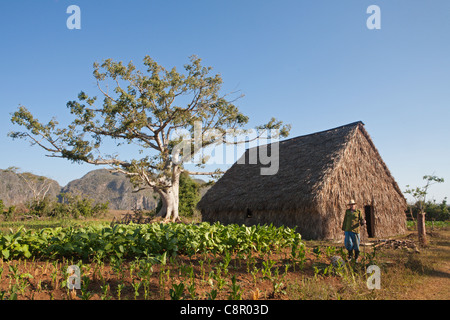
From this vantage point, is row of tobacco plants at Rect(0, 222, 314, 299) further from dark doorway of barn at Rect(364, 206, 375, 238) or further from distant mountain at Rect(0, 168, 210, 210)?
distant mountain at Rect(0, 168, 210, 210)

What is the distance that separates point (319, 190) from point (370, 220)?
4.53 meters

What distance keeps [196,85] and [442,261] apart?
1925 centimetres

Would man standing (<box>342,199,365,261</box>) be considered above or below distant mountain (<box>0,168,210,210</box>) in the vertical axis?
below

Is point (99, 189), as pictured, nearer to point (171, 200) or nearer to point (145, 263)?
point (171, 200)

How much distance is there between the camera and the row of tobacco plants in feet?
14.0

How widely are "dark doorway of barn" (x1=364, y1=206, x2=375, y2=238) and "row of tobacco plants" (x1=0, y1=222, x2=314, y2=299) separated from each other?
8591 millimetres

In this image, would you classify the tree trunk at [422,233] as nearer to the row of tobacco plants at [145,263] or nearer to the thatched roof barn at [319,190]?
the thatched roof barn at [319,190]

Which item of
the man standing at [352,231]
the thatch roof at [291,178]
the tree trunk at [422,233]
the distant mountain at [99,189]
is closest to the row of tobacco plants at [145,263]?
the man standing at [352,231]

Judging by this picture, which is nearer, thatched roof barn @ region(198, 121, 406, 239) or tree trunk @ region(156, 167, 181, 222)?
thatched roof barn @ region(198, 121, 406, 239)

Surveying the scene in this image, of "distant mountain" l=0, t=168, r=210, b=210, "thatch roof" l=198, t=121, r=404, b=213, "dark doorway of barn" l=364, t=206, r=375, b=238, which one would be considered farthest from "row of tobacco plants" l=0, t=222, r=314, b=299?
"distant mountain" l=0, t=168, r=210, b=210

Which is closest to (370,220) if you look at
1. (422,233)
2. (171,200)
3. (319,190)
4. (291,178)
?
(422,233)

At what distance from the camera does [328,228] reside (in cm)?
1177

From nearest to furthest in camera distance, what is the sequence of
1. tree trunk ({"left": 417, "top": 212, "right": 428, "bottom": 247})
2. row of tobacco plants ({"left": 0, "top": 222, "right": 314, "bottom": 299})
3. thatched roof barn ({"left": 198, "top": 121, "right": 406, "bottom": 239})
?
row of tobacco plants ({"left": 0, "top": 222, "right": 314, "bottom": 299}) < tree trunk ({"left": 417, "top": 212, "right": 428, "bottom": 247}) < thatched roof barn ({"left": 198, "top": 121, "right": 406, "bottom": 239})
